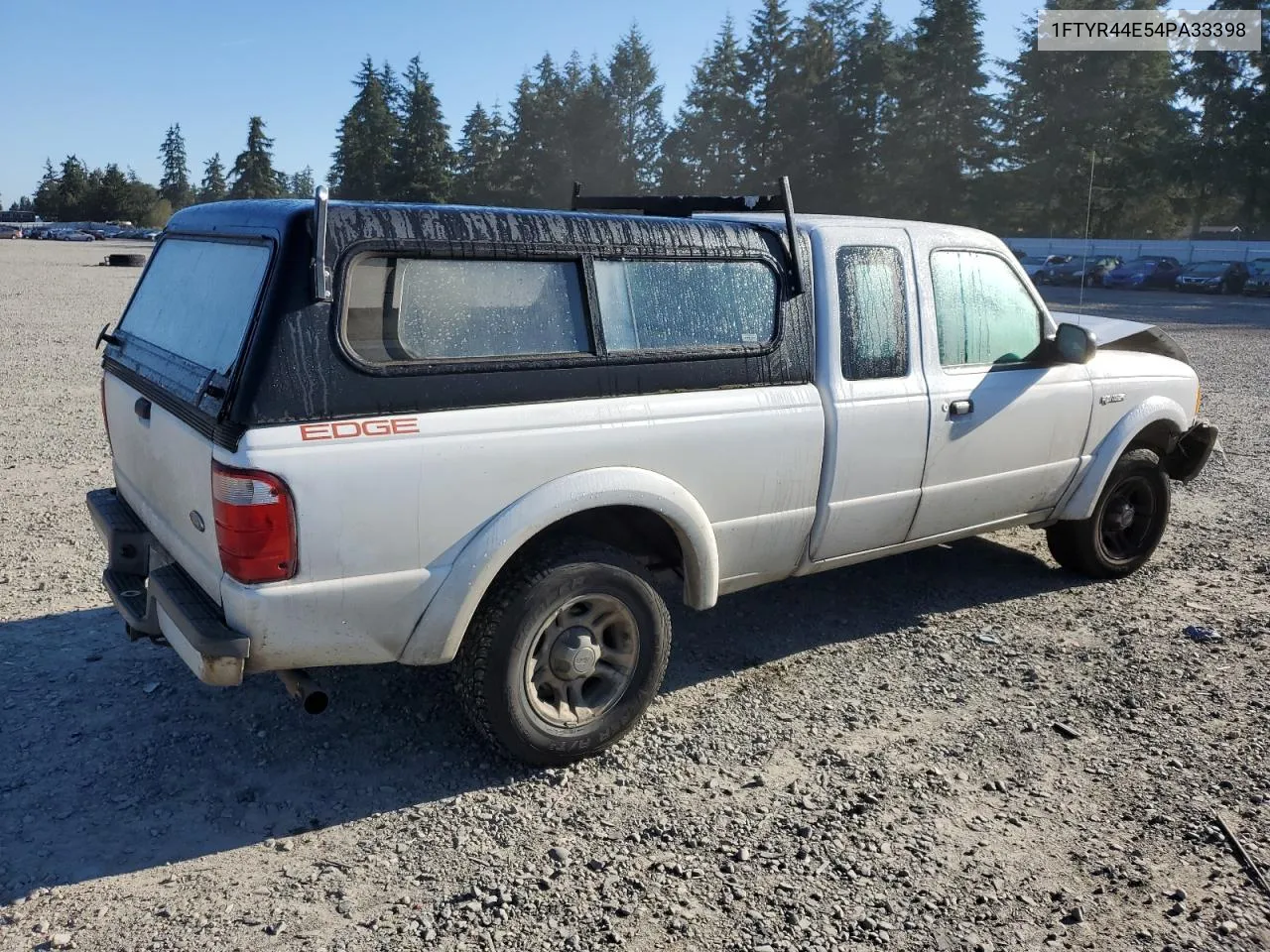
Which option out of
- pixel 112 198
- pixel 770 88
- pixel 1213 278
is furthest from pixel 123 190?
pixel 1213 278

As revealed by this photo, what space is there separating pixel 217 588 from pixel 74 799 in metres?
1.03

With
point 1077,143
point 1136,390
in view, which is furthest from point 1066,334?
point 1077,143

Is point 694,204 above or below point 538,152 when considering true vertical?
below

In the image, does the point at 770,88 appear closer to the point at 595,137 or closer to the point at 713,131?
the point at 713,131

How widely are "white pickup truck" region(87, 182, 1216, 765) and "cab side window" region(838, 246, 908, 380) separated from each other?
14 millimetres

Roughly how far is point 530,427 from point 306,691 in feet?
3.74

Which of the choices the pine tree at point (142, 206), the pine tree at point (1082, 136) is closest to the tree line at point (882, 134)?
the pine tree at point (1082, 136)

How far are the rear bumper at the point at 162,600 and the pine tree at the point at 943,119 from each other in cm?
6369

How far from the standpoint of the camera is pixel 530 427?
3.59 m

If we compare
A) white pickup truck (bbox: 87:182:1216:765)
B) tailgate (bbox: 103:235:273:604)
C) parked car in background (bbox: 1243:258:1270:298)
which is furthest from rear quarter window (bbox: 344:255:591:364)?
parked car in background (bbox: 1243:258:1270:298)

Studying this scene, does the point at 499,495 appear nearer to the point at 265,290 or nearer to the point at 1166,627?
the point at 265,290

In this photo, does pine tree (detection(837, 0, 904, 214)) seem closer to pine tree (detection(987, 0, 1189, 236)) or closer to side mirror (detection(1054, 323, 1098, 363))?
pine tree (detection(987, 0, 1189, 236))

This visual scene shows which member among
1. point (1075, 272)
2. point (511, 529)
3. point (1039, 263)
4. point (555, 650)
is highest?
point (1039, 263)

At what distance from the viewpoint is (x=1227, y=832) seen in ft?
11.9
